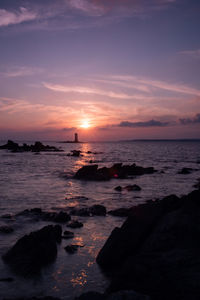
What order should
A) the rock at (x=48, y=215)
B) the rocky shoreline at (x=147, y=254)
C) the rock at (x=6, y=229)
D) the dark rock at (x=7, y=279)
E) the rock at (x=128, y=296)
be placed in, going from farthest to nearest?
the rock at (x=48, y=215) < the rock at (x=6, y=229) < the dark rock at (x=7, y=279) < the rocky shoreline at (x=147, y=254) < the rock at (x=128, y=296)

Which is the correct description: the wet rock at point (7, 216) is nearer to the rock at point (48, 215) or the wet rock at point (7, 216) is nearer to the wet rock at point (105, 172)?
the rock at point (48, 215)

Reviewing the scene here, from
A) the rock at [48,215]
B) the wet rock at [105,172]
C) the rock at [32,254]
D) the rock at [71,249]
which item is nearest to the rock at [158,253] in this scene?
the rock at [71,249]

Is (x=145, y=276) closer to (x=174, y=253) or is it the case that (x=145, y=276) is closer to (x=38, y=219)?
(x=174, y=253)

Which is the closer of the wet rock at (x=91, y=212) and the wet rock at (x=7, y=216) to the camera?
the wet rock at (x=7, y=216)

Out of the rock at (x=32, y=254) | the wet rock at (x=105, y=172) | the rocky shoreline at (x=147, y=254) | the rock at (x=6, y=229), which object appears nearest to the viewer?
the rocky shoreline at (x=147, y=254)

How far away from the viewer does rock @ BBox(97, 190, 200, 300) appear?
655 centimetres

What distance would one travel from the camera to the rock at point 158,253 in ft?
21.5

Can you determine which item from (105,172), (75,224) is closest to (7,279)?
(75,224)

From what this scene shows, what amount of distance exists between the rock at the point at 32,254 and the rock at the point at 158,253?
6.40 ft

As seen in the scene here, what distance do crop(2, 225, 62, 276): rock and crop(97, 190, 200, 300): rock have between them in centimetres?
195

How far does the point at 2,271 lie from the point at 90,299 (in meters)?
3.74

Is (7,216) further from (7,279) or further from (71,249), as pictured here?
(7,279)

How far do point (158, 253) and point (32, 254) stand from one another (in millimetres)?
4502

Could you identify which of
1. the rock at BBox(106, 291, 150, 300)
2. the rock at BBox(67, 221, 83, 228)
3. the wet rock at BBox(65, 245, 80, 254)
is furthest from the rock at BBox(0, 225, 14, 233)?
the rock at BBox(106, 291, 150, 300)
